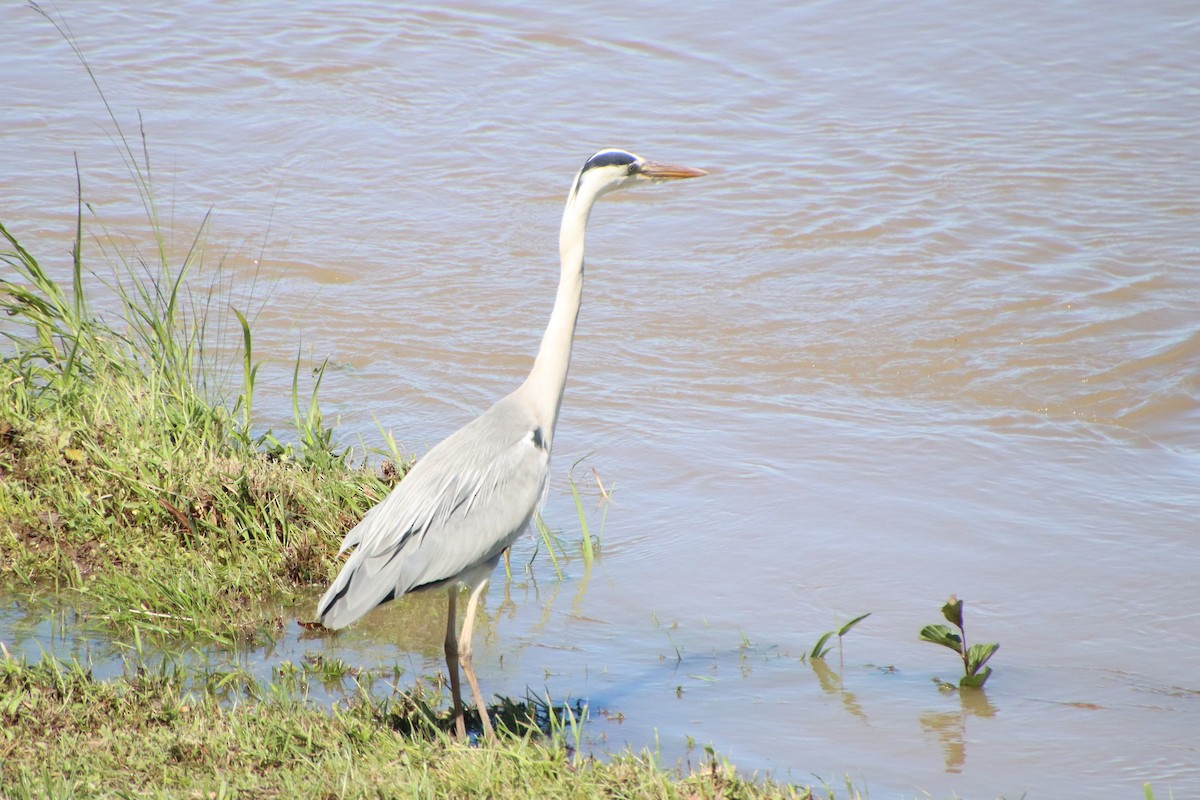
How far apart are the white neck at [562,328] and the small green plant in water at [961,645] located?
1.38 m

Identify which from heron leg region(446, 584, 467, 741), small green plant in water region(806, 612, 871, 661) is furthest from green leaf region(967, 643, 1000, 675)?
heron leg region(446, 584, 467, 741)

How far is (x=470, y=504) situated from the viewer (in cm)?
391

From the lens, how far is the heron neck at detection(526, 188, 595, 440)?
14.0 feet

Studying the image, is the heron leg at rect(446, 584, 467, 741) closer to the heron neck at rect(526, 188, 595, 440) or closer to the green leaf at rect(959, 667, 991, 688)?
the heron neck at rect(526, 188, 595, 440)

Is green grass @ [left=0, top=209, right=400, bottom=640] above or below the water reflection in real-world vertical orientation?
above

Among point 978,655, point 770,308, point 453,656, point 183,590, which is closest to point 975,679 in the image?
point 978,655

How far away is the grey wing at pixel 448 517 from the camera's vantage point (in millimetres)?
3736

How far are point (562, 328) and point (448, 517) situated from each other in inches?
31.2

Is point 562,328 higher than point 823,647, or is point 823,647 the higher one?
point 562,328

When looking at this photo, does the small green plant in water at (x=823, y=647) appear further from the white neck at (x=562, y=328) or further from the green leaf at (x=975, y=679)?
the white neck at (x=562, y=328)

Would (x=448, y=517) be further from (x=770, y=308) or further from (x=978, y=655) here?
(x=770, y=308)

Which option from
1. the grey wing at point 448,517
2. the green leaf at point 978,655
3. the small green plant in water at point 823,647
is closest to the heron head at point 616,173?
the grey wing at point 448,517

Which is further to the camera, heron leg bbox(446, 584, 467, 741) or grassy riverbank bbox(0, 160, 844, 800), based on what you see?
heron leg bbox(446, 584, 467, 741)

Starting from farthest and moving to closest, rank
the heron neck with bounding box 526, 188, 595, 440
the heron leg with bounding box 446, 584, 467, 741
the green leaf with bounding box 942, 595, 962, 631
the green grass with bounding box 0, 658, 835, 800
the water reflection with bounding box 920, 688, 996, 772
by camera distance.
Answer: the heron neck with bounding box 526, 188, 595, 440 < the green leaf with bounding box 942, 595, 962, 631 < the heron leg with bounding box 446, 584, 467, 741 < the water reflection with bounding box 920, 688, 996, 772 < the green grass with bounding box 0, 658, 835, 800
